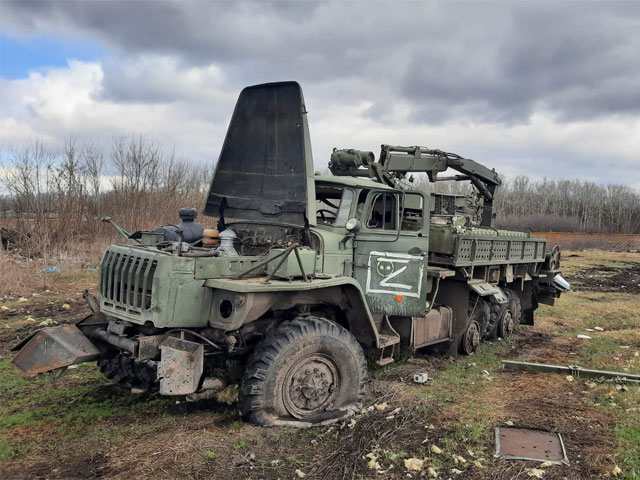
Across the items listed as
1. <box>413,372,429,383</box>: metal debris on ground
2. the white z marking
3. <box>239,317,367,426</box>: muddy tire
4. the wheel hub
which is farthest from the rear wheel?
the wheel hub

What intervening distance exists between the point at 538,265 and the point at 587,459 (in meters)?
6.57

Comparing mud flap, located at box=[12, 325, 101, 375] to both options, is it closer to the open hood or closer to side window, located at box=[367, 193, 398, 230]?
the open hood

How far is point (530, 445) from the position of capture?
458cm

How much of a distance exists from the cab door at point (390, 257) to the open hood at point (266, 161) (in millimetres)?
927

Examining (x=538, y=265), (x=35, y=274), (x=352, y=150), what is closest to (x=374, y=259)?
(x=352, y=150)

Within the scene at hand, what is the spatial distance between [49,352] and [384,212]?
12.5 ft

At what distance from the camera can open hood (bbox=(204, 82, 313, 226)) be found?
550cm

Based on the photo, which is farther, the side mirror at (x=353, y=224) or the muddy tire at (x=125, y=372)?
the side mirror at (x=353, y=224)

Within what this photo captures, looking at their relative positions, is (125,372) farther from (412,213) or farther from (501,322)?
(501,322)

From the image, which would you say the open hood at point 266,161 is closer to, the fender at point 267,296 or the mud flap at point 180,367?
the fender at point 267,296

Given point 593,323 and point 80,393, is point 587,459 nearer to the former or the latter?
point 80,393

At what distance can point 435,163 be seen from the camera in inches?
398

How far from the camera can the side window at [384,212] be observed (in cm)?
621

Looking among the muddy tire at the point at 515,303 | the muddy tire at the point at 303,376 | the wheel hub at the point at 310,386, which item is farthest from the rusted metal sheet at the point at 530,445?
the muddy tire at the point at 515,303
